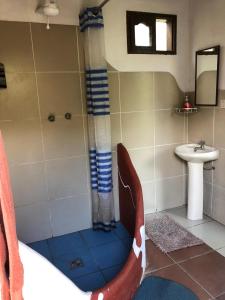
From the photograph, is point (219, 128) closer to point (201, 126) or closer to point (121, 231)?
point (201, 126)

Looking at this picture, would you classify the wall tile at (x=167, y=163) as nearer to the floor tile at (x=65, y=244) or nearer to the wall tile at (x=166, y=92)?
the wall tile at (x=166, y=92)

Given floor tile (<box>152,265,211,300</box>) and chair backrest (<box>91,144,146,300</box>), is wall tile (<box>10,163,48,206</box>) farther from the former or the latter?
floor tile (<box>152,265,211,300</box>)

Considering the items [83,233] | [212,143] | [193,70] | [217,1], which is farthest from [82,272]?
[217,1]

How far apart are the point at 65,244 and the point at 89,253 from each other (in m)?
0.28

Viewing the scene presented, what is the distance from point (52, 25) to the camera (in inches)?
81.6

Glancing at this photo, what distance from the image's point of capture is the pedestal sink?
2.31 m

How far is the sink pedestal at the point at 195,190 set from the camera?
2467 millimetres

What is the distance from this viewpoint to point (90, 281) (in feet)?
5.94

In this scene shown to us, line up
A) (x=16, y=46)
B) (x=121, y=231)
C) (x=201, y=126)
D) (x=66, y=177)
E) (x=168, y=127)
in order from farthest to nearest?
(x=168, y=127)
(x=201, y=126)
(x=121, y=231)
(x=66, y=177)
(x=16, y=46)

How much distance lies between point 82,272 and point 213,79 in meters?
2.06

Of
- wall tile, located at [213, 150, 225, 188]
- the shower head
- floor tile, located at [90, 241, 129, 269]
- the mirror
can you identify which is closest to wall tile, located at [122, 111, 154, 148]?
the mirror

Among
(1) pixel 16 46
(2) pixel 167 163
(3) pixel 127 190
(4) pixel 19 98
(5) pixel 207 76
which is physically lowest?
(3) pixel 127 190

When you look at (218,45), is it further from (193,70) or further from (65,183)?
(65,183)

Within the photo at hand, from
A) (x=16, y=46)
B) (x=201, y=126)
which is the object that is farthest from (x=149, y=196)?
(x=16, y=46)
